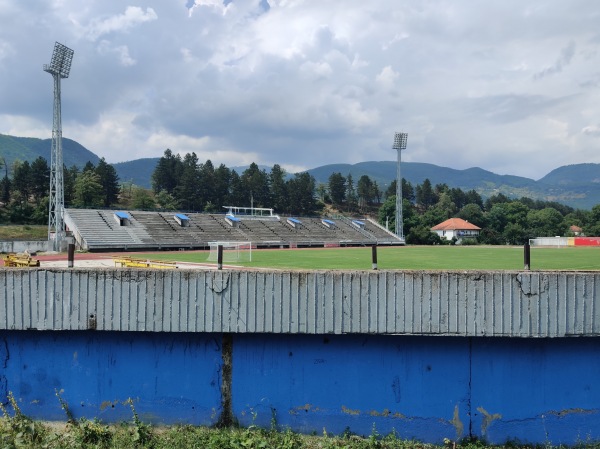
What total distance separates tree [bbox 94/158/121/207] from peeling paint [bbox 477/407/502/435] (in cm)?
9656

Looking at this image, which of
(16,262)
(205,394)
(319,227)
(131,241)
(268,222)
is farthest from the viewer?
(319,227)

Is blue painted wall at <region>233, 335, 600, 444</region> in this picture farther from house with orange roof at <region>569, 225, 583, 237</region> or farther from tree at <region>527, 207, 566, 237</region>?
house with orange roof at <region>569, 225, 583, 237</region>

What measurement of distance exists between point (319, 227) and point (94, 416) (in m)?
74.6

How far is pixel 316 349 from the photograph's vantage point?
24.4 ft

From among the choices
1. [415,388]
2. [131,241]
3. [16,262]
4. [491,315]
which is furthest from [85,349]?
[131,241]

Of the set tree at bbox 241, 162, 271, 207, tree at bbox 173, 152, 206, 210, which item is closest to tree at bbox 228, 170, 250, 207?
tree at bbox 241, 162, 271, 207

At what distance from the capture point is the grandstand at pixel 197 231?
5378 cm

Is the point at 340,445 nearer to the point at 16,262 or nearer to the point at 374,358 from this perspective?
the point at 374,358

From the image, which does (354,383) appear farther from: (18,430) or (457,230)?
(457,230)

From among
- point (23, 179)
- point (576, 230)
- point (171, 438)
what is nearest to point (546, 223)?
point (576, 230)

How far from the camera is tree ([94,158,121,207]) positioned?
311ft

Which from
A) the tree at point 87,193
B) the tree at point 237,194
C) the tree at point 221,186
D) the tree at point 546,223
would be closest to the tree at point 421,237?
the tree at point 237,194

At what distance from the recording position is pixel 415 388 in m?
7.25

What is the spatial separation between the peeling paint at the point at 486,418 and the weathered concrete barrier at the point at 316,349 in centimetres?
2
